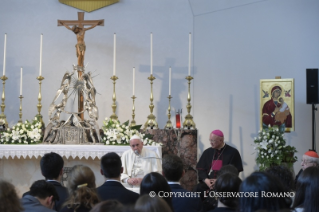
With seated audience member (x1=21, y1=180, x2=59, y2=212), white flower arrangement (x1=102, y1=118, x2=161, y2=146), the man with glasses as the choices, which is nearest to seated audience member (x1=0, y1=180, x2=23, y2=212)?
seated audience member (x1=21, y1=180, x2=59, y2=212)

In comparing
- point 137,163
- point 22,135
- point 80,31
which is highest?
point 80,31

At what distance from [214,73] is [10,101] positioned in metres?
4.19

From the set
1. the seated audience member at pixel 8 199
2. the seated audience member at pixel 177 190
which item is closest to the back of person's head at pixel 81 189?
the seated audience member at pixel 177 190

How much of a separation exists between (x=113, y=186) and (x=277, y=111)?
550 cm

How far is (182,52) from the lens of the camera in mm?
9703

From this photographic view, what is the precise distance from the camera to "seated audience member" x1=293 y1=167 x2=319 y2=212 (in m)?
2.77

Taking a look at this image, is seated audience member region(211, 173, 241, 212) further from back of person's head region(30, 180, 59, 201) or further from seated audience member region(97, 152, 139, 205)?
back of person's head region(30, 180, 59, 201)

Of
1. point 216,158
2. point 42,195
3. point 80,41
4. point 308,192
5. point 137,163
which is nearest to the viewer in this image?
point 308,192

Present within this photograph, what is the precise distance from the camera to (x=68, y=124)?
7.53 metres

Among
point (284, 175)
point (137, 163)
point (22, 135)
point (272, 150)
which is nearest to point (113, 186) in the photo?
point (284, 175)

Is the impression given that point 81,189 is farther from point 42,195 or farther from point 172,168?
point 172,168

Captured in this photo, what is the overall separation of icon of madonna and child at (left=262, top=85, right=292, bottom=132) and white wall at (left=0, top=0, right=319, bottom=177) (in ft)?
1.53

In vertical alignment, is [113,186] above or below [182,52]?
below

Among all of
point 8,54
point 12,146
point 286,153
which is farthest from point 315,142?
point 8,54
